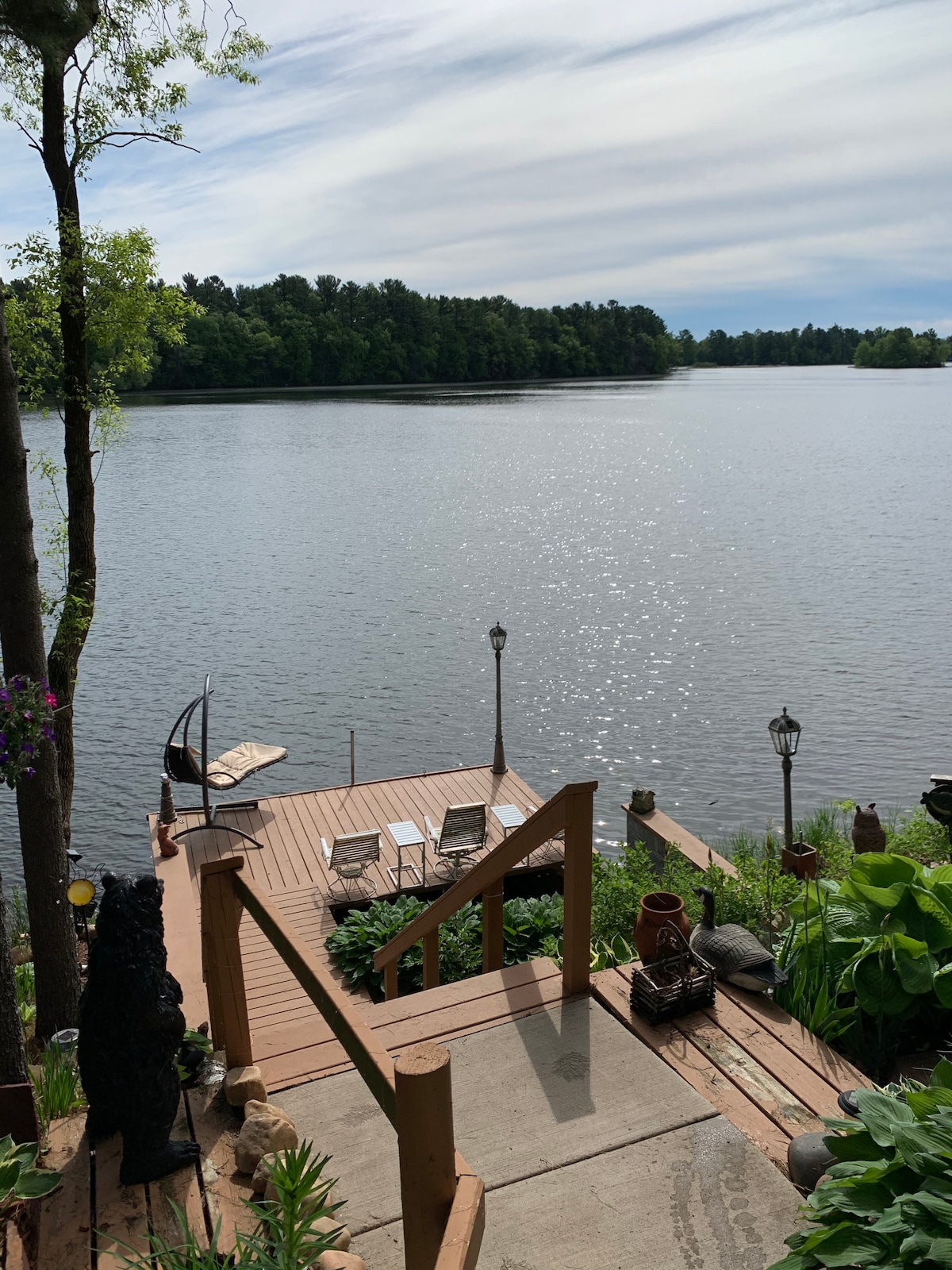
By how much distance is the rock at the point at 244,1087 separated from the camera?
3645 mm

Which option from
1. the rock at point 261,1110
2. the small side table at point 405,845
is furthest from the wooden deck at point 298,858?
the rock at point 261,1110

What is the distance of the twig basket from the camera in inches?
168

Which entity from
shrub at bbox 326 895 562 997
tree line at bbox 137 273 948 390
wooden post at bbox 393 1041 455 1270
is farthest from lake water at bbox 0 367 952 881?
tree line at bbox 137 273 948 390

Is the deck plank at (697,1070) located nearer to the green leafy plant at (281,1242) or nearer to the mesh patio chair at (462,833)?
the green leafy plant at (281,1242)

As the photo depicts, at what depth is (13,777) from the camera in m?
5.53

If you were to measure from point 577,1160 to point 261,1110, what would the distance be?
121 cm

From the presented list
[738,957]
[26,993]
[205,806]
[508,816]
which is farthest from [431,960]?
[205,806]

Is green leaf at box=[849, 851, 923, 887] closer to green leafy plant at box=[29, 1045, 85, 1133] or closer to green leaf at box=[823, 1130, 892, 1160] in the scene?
green leaf at box=[823, 1130, 892, 1160]

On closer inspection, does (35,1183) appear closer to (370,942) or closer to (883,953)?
(883,953)

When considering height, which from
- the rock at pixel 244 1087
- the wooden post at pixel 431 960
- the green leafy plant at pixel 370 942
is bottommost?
the green leafy plant at pixel 370 942

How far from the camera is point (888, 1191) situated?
249 centimetres

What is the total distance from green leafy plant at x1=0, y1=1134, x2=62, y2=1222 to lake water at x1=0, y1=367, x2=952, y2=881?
12.2 metres

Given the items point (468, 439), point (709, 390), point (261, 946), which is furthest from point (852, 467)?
point (709, 390)

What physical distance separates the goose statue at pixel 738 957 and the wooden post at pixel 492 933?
1.02 metres
